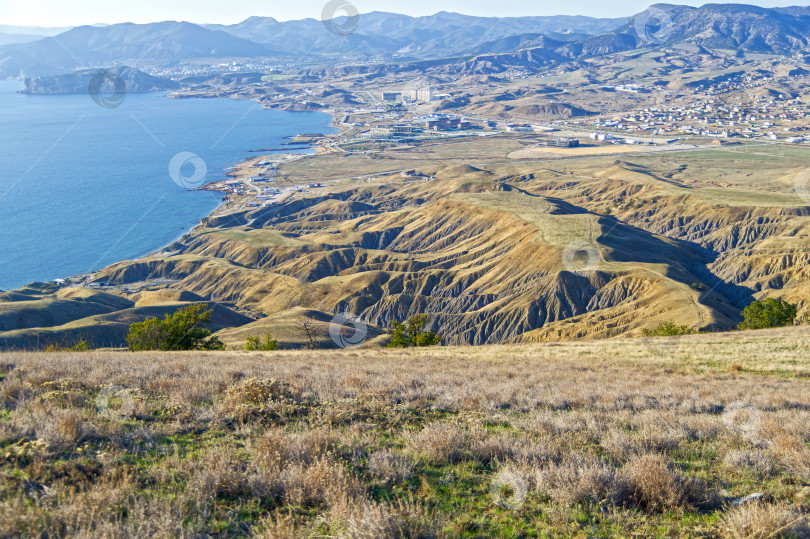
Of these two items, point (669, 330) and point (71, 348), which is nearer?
point (71, 348)

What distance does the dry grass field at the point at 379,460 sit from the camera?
240 inches

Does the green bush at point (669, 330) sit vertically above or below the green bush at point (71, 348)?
below

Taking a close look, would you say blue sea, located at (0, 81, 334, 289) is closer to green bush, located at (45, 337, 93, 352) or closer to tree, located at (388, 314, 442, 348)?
green bush, located at (45, 337, 93, 352)

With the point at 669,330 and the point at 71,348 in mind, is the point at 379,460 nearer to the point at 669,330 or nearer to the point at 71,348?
the point at 71,348

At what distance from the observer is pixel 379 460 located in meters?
7.67

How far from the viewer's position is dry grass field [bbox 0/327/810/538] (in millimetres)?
6086

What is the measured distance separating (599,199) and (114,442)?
128 m

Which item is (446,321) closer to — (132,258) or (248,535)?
(248,535)

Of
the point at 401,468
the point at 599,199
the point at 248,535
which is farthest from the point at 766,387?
the point at 599,199

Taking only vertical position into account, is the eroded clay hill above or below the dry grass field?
below

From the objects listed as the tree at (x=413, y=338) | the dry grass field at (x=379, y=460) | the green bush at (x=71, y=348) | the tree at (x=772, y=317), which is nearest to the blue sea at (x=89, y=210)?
the green bush at (x=71, y=348)

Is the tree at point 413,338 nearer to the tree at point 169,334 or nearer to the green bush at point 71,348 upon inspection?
the tree at point 169,334

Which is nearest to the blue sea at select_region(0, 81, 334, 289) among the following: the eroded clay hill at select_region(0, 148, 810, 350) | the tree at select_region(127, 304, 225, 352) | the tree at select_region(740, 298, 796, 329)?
the eroded clay hill at select_region(0, 148, 810, 350)

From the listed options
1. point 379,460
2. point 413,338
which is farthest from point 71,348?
point 379,460
